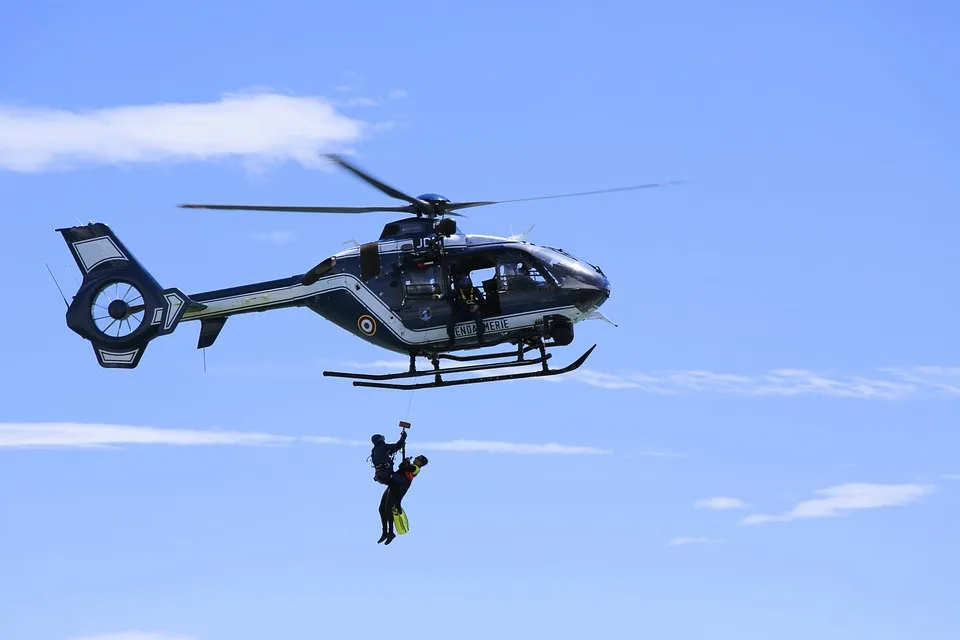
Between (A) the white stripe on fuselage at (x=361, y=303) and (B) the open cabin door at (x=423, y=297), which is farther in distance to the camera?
(B) the open cabin door at (x=423, y=297)

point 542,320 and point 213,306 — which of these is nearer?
point 542,320

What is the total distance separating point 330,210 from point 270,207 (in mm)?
1394

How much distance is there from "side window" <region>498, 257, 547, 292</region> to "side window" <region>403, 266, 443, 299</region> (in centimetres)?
138

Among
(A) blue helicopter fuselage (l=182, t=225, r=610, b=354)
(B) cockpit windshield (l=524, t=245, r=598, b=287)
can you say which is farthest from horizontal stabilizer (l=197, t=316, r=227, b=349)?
(B) cockpit windshield (l=524, t=245, r=598, b=287)

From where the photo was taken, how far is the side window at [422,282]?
92.7 ft

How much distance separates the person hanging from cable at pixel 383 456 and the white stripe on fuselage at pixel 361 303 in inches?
88.2

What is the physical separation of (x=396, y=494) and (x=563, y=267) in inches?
241

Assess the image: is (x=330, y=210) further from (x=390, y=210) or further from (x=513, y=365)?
(x=513, y=365)

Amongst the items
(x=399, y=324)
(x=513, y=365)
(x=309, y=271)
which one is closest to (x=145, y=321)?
(x=309, y=271)

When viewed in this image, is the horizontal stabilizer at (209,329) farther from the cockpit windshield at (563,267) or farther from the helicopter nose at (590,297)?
the helicopter nose at (590,297)

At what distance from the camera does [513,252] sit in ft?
92.7

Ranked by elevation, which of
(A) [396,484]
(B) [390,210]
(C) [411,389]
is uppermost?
(B) [390,210]

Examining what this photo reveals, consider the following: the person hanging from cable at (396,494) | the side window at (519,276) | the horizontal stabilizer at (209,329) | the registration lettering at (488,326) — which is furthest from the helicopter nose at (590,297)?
the horizontal stabilizer at (209,329)

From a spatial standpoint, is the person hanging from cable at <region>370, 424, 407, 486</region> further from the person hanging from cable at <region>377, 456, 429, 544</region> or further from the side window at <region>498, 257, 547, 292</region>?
the side window at <region>498, 257, 547, 292</region>
